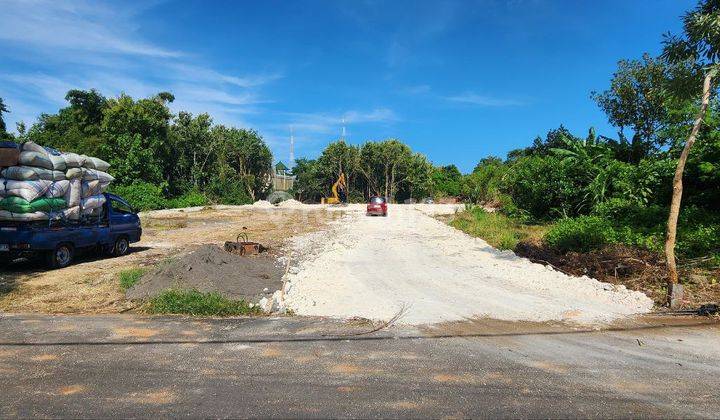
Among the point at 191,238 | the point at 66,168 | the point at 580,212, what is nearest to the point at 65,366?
the point at 66,168

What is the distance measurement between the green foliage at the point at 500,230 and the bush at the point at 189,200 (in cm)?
2469

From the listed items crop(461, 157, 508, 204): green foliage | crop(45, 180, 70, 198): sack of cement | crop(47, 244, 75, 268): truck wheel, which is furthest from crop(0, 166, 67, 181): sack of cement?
crop(461, 157, 508, 204): green foliage

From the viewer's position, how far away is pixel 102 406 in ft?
13.1

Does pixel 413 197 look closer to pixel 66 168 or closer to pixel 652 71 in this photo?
pixel 652 71

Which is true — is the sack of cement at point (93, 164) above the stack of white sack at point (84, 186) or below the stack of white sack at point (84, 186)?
above

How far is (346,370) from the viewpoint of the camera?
4.85 metres

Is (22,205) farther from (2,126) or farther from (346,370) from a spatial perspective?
(2,126)

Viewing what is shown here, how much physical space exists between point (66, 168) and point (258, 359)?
30.3 feet

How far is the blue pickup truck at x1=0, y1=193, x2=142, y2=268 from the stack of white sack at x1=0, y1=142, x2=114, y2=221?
0.94ft

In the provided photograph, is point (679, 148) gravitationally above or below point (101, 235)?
above

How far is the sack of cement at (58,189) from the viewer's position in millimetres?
10820

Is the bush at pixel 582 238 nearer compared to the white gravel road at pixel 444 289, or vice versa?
the white gravel road at pixel 444 289

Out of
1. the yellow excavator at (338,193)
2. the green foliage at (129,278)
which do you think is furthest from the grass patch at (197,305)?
the yellow excavator at (338,193)

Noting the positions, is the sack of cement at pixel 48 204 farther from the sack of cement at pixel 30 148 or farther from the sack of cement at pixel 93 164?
the sack of cement at pixel 93 164
